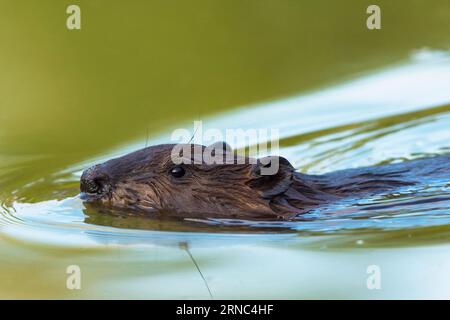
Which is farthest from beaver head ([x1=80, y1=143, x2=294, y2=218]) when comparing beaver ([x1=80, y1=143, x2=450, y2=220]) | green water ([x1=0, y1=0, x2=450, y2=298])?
green water ([x1=0, y1=0, x2=450, y2=298])

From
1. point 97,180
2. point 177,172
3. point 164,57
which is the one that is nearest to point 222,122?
point 164,57

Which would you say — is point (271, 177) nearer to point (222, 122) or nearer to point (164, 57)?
point (222, 122)

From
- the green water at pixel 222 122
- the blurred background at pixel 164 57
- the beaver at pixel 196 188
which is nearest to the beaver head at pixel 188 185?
the beaver at pixel 196 188

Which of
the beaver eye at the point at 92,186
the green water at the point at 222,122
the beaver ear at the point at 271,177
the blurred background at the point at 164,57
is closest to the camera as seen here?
the green water at the point at 222,122

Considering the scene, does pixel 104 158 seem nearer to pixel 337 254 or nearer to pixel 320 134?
pixel 320 134

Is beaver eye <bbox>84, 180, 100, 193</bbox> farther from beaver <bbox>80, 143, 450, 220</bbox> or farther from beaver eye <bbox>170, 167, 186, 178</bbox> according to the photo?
beaver eye <bbox>170, 167, 186, 178</bbox>

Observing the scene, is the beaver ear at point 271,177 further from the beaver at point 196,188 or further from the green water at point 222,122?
the green water at point 222,122
